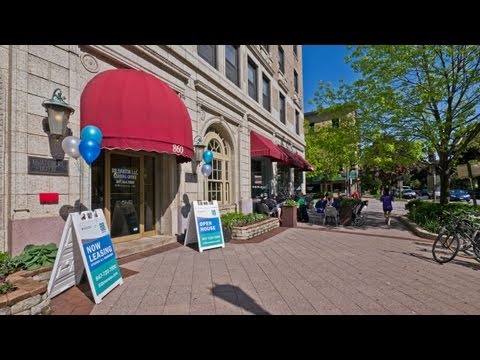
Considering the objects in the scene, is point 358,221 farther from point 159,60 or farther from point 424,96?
point 159,60

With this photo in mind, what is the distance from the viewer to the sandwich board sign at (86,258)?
3.86 m

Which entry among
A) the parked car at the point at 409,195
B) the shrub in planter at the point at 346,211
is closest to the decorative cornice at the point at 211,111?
the shrub in planter at the point at 346,211

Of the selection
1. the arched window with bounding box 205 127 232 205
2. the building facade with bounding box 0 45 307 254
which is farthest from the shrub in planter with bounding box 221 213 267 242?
the arched window with bounding box 205 127 232 205

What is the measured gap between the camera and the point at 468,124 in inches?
368

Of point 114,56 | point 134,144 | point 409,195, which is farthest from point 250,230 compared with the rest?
point 409,195

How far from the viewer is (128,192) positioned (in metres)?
7.23

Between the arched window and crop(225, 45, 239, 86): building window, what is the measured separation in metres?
3.03

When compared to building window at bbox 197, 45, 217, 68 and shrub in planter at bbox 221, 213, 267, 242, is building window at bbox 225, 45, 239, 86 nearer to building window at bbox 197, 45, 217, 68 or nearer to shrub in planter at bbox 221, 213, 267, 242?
building window at bbox 197, 45, 217, 68

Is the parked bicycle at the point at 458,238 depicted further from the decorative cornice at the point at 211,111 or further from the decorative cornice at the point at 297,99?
the decorative cornice at the point at 297,99

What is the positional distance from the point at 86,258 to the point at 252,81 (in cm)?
1282

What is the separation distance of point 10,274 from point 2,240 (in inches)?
45.8

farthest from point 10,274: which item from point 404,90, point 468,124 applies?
point 468,124

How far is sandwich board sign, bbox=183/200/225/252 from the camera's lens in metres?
7.02
